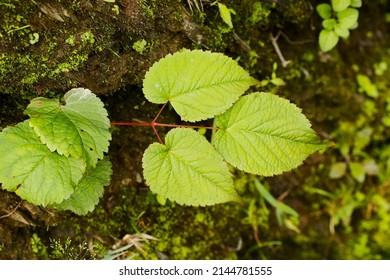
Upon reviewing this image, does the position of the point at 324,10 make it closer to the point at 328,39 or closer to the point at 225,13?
the point at 328,39

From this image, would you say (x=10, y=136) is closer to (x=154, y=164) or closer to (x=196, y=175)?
(x=154, y=164)

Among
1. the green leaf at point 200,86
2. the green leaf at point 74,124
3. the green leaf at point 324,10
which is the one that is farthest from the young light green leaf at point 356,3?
the green leaf at point 74,124

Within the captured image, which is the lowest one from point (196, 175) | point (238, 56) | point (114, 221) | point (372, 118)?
point (372, 118)

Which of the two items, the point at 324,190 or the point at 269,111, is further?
the point at 324,190

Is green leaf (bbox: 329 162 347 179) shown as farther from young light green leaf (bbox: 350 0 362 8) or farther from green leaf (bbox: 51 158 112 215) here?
green leaf (bbox: 51 158 112 215)
